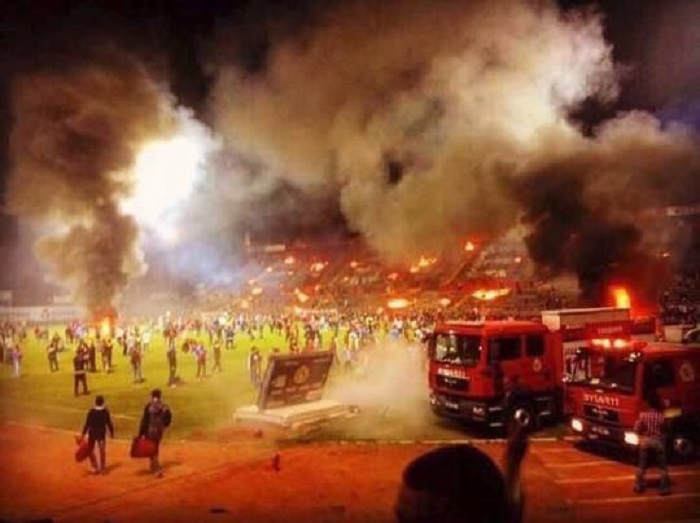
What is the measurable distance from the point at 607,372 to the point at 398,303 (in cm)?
3941

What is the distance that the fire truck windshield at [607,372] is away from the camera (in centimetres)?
1342

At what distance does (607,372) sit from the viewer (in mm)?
14258

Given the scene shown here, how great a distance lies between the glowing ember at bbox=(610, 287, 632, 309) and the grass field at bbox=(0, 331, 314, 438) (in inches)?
554

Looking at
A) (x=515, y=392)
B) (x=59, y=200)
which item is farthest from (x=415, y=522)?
(x=59, y=200)

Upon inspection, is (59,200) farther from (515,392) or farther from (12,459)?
(515,392)

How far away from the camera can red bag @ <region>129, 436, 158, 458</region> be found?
40.0 ft

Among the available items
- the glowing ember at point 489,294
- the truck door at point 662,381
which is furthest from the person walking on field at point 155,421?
the glowing ember at point 489,294

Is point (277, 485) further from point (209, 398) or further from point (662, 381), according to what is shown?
point (209, 398)

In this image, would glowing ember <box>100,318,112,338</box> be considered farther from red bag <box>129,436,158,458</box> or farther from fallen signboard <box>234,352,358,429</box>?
red bag <box>129,436,158,458</box>

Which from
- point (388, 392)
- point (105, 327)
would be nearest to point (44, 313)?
point (105, 327)

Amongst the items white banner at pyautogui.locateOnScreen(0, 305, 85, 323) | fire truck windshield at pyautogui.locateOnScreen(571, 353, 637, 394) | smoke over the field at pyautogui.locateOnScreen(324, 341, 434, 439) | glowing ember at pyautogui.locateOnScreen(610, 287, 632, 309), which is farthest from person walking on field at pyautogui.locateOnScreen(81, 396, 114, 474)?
white banner at pyautogui.locateOnScreen(0, 305, 85, 323)

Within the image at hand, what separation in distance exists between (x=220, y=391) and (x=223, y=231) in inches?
2220

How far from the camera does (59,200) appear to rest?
44.7m

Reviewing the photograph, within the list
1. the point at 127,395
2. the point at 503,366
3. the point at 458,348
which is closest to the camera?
the point at 503,366
